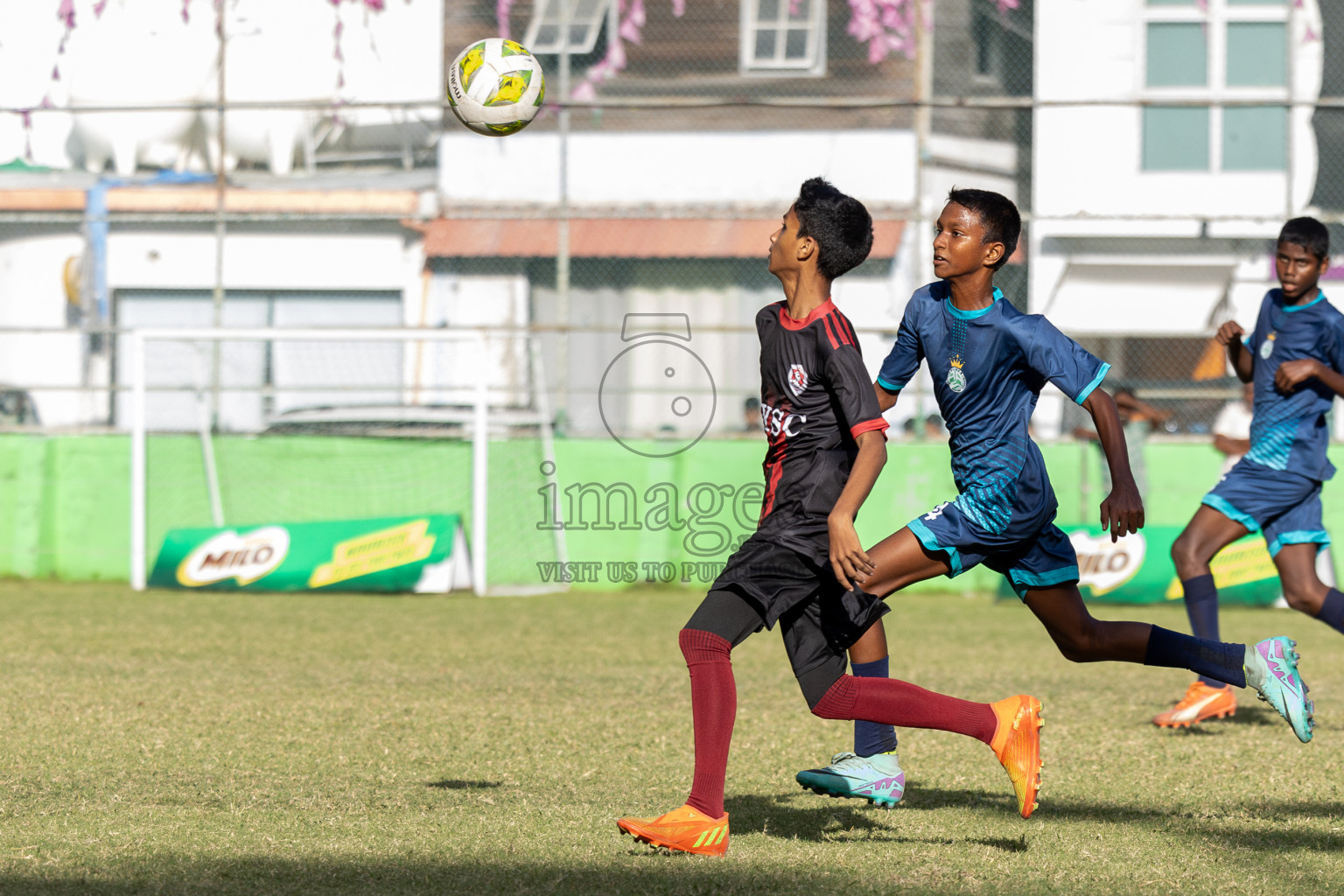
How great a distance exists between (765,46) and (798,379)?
32.7ft

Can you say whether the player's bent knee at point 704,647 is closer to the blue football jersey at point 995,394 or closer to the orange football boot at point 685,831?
the orange football boot at point 685,831

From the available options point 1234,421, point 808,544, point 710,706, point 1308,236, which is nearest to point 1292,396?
point 1308,236

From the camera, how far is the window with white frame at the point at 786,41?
532 inches

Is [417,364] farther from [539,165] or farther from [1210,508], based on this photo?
[1210,508]

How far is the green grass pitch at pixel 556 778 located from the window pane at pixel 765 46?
255 inches

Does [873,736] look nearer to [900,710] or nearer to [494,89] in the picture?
[900,710]

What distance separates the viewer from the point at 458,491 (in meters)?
12.8

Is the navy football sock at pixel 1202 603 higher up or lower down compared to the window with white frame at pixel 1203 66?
lower down

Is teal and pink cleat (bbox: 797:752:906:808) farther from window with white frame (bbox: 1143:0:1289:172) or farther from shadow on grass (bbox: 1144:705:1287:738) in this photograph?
window with white frame (bbox: 1143:0:1289:172)

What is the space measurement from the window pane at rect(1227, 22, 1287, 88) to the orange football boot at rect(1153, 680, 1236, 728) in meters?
9.28

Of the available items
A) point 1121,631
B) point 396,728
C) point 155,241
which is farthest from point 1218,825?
point 155,241

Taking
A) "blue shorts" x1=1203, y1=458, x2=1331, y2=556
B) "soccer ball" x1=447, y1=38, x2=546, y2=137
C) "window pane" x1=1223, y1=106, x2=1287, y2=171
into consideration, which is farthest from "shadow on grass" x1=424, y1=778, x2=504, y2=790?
"window pane" x1=1223, y1=106, x2=1287, y2=171

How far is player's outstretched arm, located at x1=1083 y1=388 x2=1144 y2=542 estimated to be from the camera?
4164mm

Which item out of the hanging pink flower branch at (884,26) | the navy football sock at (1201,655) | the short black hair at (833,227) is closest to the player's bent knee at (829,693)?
the navy football sock at (1201,655)
